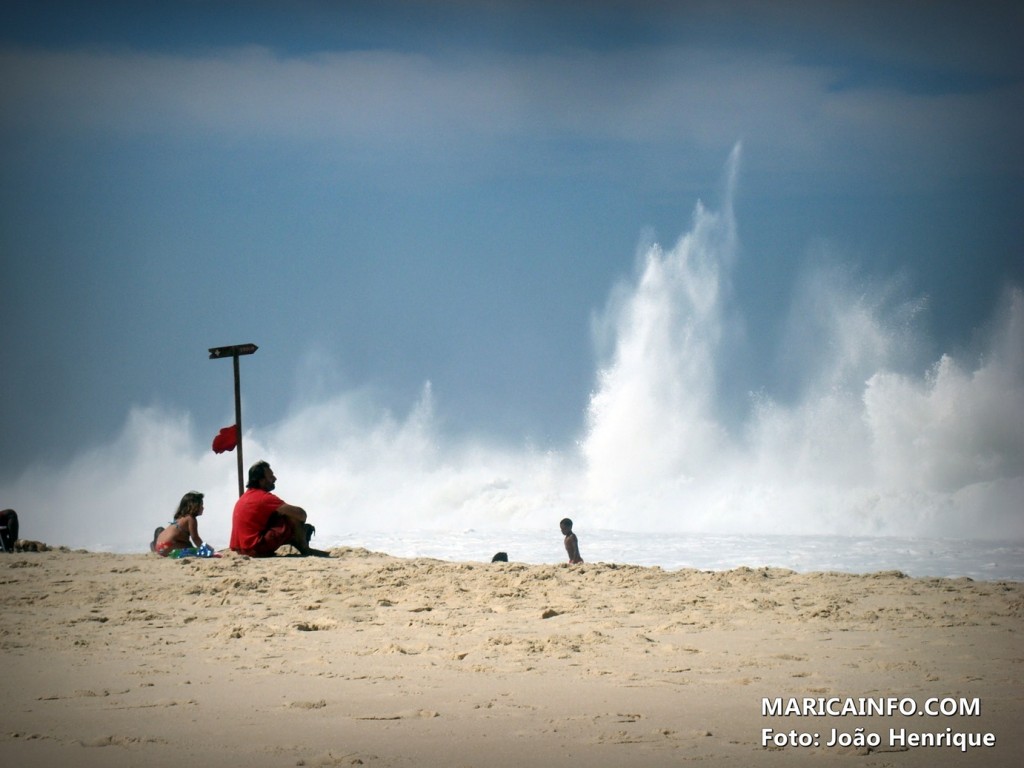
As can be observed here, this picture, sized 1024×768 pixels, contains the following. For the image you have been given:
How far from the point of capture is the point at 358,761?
4.31 meters

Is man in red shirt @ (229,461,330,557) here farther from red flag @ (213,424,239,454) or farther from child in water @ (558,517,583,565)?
child in water @ (558,517,583,565)

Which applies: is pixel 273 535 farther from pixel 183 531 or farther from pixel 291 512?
pixel 183 531

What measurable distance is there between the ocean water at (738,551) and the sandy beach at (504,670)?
27.5 feet

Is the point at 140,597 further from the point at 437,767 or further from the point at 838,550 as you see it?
the point at 838,550

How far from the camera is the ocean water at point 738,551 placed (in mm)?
19516

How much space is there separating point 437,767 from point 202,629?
4.04 m

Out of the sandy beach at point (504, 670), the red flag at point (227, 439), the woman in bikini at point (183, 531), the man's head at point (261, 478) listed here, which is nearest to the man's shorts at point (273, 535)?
the man's head at point (261, 478)

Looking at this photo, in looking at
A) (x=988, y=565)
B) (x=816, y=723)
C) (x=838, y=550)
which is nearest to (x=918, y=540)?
Result: (x=838, y=550)

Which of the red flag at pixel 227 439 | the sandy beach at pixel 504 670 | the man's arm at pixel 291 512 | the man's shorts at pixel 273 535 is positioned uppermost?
the red flag at pixel 227 439

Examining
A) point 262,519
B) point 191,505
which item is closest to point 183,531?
point 191,505

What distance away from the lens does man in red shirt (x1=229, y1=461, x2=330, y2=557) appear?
1171cm

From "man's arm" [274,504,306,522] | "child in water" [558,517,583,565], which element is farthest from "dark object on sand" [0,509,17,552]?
"child in water" [558,517,583,565]

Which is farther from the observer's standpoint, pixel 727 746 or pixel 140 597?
pixel 140 597

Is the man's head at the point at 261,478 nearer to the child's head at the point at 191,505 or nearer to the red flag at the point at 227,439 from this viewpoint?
the child's head at the point at 191,505
